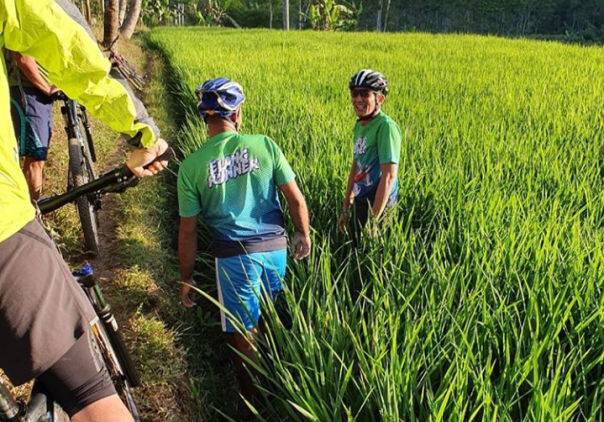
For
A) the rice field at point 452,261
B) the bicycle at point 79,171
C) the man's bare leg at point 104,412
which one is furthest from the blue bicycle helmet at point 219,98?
the bicycle at point 79,171

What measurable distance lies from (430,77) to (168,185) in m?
4.29

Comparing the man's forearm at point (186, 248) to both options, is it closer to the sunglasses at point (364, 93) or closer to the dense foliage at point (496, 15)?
the sunglasses at point (364, 93)

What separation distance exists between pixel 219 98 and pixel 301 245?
74 cm

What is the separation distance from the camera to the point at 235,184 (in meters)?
1.91

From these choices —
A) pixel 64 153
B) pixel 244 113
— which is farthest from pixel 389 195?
pixel 64 153

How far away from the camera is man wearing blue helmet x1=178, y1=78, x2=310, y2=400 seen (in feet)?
6.15

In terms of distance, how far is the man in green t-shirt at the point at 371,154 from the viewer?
2351 mm

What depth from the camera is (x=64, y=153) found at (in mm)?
4203

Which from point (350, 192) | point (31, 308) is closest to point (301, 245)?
point (350, 192)

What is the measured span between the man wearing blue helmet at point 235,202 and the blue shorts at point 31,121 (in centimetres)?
118

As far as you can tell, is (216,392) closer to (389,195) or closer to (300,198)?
(300,198)

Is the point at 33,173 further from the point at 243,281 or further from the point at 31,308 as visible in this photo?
the point at 31,308

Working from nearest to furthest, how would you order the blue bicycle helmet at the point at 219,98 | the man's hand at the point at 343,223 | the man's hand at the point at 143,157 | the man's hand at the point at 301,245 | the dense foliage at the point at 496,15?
1. the man's hand at the point at 143,157
2. the blue bicycle helmet at the point at 219,98
3. the man's hand at the point at 301,245
4. the man's hand at the point at 343,223
5. the dense foliage at the point at 496,15

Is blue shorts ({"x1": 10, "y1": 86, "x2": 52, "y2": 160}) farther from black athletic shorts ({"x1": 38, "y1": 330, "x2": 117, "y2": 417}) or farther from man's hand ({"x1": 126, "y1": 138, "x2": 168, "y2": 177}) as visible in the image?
black athletic shorts ({"x1": 38, "y1": 330, "x2": 117, "y2": 417})
